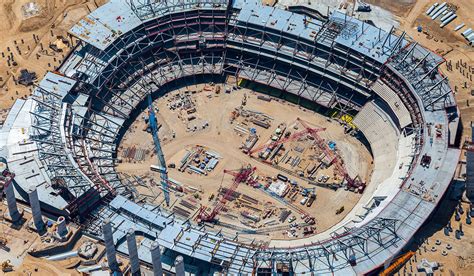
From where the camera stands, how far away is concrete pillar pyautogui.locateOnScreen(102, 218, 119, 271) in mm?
154000

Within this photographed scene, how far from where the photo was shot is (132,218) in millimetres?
170250

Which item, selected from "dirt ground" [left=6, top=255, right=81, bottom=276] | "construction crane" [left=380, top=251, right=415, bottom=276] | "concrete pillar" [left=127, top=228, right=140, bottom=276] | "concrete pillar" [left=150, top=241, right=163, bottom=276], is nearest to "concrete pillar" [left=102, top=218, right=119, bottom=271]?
"concrete pillar" [left=127, top=228, right=140, bottom=276]

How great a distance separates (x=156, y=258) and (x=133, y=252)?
7.71 metres

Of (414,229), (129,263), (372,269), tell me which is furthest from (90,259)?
(414,229)

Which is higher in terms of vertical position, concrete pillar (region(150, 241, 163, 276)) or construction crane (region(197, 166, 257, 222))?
construction crane (region(197, 166, 257, 222))

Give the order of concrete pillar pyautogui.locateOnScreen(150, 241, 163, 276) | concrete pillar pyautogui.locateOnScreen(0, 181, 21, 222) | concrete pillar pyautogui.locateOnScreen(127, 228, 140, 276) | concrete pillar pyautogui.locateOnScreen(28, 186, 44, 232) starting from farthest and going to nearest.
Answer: concrete pillar pyautogui.locateOnScreen(0, 181, 21, 222) < concrete pillar pyautogui.locateOnScreen(28, 186, 44, 232) < concrete pillar pyautogui.locateOnScreen(127, 228, 140, 276) < concrete pillar pyautogui.locateOnScreen(150, 241, 163, 276)

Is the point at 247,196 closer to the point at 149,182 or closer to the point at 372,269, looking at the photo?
the point at 149,182

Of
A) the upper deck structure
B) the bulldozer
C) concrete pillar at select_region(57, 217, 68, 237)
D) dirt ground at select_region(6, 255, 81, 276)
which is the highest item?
the upper deck structure

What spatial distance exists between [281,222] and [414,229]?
3602cm

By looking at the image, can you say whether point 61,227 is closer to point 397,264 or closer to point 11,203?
point 11,203

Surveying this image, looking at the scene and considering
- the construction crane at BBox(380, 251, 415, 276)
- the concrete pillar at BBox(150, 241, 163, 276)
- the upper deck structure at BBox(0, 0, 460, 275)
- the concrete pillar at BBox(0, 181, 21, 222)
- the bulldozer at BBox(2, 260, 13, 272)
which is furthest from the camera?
Answer: the concrete pillar at BBox(0, 181, 21, 222)

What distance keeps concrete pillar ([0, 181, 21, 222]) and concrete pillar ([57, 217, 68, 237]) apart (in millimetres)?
12319

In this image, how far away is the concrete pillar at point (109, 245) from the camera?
154000mm

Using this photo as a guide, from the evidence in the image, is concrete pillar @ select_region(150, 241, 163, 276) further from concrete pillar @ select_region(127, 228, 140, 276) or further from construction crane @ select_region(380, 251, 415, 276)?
construction crane @ select_region(380, 251, 415, 276)
